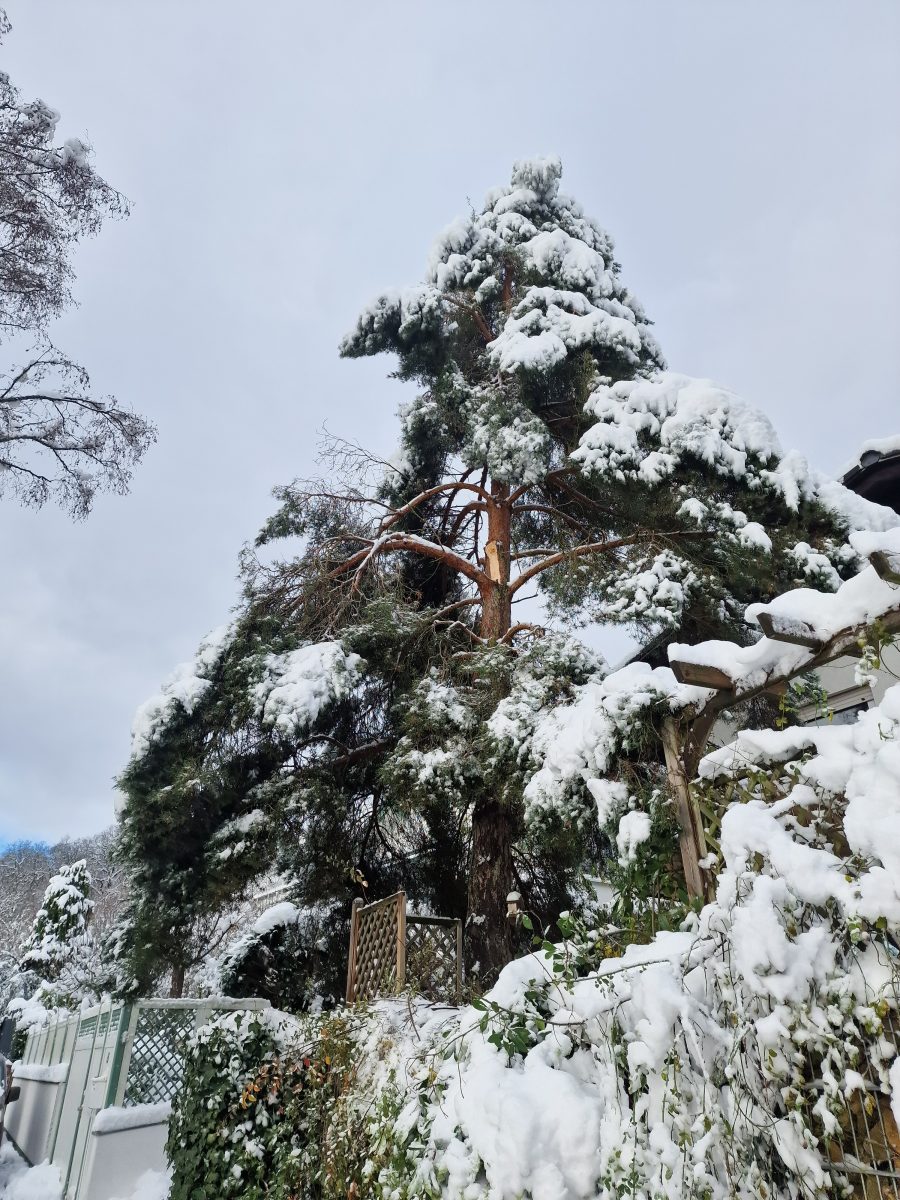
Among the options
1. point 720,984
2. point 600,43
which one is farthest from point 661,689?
point 600,43

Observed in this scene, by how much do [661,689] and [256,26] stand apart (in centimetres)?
1386

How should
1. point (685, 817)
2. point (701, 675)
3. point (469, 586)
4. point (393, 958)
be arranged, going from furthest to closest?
point (469, 586) → point (393, 958) → point (685, 817) → point (701, 675)

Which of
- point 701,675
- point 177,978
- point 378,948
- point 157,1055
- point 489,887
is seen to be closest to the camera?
→ point 701,675

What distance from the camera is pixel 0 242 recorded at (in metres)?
7.70

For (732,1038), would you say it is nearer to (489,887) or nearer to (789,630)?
(789,630)

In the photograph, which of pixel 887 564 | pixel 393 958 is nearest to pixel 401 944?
pixel 393 958

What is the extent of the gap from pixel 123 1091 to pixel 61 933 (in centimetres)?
1249

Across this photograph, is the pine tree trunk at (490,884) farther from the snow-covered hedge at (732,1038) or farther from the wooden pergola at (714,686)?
the snow-covered hedge at (732,1038)

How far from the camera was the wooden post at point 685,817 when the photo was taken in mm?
4233

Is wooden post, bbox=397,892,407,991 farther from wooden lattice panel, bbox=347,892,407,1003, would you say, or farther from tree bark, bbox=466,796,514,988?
tree bark, bbox=466,796,514,988

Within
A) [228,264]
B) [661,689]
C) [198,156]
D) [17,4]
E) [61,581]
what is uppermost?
[228,264]

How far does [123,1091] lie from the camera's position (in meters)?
6.72

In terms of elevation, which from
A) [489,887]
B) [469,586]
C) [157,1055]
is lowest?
[157,1055]

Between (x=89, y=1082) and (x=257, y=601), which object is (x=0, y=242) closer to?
(x=257, y=601)
